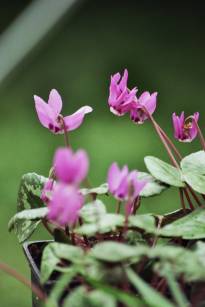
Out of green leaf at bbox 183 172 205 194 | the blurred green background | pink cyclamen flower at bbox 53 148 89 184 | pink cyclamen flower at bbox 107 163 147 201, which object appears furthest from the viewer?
the blurred green background

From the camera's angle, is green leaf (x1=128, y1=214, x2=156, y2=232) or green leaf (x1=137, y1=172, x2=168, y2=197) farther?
green leaf (x1=137, y1=172, x2=168, y2=197)

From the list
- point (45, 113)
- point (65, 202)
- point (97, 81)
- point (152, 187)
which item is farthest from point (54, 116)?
point (97, 81)

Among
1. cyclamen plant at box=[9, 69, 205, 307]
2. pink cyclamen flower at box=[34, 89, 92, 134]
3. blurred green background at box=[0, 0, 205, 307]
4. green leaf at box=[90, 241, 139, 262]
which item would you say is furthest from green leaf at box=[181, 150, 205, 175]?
blurred green background at box=[0, 0, 205, 307]

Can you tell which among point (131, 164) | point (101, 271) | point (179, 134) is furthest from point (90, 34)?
Answer: point (101, 271)

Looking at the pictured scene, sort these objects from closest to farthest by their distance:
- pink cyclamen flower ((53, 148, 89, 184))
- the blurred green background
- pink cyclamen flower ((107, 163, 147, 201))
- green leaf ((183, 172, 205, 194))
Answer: pink cyclamen flower ((53, 148, 89, 184)) → pink cyclamen flower ((107, 163, 147, 201)) → green leaf ((183, 172, 205, 194)) → the blurred green background

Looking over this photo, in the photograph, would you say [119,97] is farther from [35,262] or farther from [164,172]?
[35,262]

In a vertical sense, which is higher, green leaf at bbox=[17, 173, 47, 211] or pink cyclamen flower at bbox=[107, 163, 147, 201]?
green leaf at bbox=[17, 173, 47, 211]

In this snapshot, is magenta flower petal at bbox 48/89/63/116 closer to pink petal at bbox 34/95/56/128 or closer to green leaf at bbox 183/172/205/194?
pink petal at bbox 34/95/56/128
